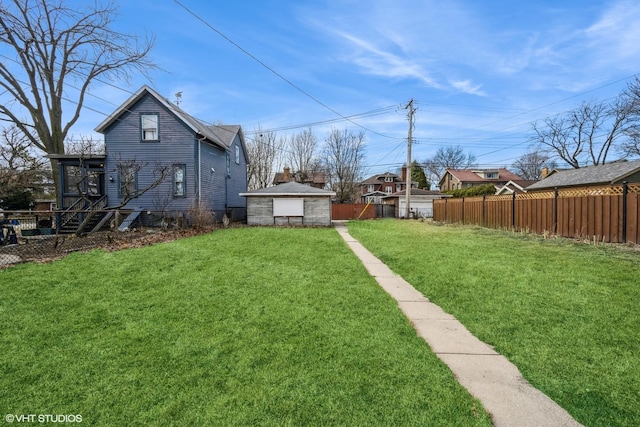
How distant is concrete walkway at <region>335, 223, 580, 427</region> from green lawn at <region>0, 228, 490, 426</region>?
0.54ft

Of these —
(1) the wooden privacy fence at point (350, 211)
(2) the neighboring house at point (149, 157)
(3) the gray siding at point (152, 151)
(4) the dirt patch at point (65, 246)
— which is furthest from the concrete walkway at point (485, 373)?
(1) the wooden privacy fence at point (350, 211)

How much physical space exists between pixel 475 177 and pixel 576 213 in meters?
45.4

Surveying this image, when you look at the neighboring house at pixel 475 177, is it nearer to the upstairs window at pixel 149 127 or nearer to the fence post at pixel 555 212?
the fence post at pixel 555 212

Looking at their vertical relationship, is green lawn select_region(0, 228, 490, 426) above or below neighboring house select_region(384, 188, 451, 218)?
below

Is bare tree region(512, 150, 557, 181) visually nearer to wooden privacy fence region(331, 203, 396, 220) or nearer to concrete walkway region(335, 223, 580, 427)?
wooden privacy fence region(331, 203, 396, 220)

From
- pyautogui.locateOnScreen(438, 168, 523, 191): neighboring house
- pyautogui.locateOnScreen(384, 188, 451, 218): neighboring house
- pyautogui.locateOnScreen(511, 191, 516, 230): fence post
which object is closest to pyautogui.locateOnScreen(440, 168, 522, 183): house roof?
pyautogui.locateOnScreen(438, 168, 523, 191): neighboring house

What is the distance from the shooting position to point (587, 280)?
5371 mm

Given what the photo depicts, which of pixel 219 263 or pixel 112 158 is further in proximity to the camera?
pixel 112 158

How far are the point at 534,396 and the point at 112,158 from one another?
18.8 m

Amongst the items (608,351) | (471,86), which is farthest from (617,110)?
(608,351)

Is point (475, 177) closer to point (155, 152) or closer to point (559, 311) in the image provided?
point (155, 152)

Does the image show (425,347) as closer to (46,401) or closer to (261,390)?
(261,390)

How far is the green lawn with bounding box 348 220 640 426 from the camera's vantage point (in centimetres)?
263

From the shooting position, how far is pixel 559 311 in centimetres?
427
